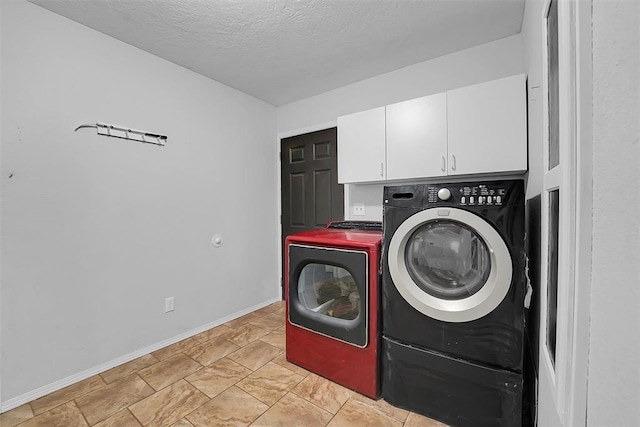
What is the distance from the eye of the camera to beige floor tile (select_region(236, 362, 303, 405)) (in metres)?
1.61

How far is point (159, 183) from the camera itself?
2.18 m

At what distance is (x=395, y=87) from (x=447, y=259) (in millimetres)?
1723

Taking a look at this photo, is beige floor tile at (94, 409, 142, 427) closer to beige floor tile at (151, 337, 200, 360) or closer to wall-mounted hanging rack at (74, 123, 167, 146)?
beige floor tile at (151, 337, 200, 360)

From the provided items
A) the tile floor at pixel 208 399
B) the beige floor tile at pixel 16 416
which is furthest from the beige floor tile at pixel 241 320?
the beige floor tile at pixel 16 416

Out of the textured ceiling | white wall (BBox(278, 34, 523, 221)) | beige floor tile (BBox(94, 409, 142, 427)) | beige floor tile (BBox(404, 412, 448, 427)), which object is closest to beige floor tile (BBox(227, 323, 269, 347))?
beige floor tile (BBox(94, 409, 142, 427))

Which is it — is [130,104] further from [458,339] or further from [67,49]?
[458,339]

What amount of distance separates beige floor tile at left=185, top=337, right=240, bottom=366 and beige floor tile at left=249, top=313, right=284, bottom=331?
390 mm

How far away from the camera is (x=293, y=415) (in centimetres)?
146

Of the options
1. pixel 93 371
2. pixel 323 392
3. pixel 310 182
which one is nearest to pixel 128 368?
pixel 93 371

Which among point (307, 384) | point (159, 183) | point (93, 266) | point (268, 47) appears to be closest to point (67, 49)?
point (159, 183)

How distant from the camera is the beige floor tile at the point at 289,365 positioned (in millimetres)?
1842

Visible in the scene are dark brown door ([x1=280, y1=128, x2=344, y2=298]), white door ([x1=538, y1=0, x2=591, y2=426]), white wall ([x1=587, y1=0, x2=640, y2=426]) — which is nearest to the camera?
white wall ([x1=587, y1=0, x2=640, y2=426])

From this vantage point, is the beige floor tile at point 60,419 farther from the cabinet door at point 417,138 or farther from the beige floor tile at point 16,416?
the cabinet door at point 417,138

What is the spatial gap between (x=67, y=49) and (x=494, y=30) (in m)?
2.93
